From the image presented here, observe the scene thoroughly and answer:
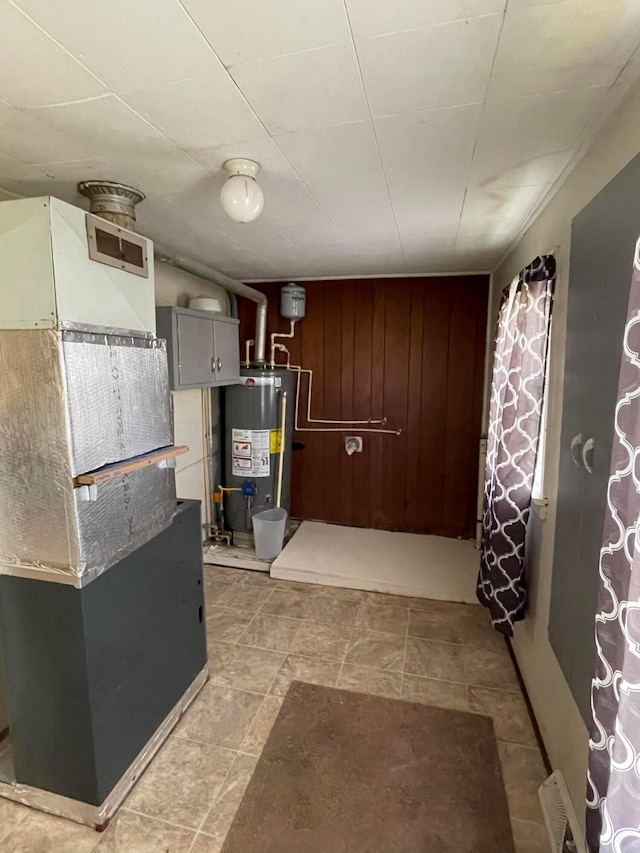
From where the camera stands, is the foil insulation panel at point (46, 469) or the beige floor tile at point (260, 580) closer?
the foil insulation panel at point (46, 469)

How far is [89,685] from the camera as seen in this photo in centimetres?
146

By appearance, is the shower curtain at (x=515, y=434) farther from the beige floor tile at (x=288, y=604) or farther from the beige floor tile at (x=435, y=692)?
the beige floor tile at (x=288, y=604)

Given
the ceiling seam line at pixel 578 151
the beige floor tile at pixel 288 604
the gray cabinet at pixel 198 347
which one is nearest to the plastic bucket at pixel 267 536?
the beige floor tile at pixel 288 604

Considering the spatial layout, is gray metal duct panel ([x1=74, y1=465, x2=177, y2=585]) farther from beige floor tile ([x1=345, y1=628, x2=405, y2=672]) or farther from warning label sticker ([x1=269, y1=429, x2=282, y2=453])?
warning label sticker ([x1=269, y1=429, x2=282, y2=453])

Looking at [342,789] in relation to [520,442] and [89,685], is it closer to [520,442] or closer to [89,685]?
[89,685]

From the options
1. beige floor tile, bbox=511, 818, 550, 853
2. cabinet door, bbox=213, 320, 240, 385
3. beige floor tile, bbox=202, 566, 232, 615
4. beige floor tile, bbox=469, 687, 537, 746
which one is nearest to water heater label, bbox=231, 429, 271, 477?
cabinet door, bbox=213, 320, 240, 385

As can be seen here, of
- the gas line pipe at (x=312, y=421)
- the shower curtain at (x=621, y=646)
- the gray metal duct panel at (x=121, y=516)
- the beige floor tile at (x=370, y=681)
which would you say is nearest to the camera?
the shower curtain at (x=621, y=646)

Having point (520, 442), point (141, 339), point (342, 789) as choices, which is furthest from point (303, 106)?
point (342, 789)

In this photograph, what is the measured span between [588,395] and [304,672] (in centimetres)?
191

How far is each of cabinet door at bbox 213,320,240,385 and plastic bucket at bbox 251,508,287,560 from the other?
1.14 meters

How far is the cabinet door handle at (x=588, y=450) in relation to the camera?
1.37 meters

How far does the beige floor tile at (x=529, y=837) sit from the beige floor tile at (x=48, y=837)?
1.44 metres

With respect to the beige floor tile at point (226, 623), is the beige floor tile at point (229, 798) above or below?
below

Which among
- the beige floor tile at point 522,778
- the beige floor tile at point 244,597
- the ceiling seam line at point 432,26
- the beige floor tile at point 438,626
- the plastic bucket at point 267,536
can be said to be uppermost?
the ceiling seam line at point 432,26
